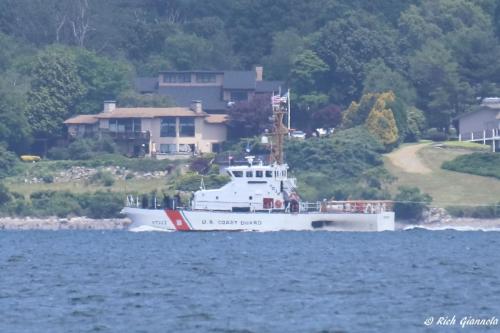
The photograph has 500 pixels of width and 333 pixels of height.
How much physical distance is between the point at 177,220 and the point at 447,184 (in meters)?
18.2

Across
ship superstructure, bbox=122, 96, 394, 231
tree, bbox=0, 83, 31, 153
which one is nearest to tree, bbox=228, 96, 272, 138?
tree, bbox=0, 83, 31, 153

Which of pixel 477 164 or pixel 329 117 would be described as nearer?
pixel 477 164

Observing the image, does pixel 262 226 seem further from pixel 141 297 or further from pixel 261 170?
pixel 141 297

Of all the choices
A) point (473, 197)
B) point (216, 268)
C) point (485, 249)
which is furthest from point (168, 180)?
point (216, 268)

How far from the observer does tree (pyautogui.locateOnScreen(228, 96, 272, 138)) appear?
10800 cm

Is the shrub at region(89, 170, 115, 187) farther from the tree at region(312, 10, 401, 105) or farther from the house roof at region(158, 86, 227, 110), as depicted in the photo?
the tree at region(312, 10, 401, 105)

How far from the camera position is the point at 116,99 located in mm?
114875

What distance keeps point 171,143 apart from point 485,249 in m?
42.6

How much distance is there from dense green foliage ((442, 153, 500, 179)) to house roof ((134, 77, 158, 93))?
27502 mm

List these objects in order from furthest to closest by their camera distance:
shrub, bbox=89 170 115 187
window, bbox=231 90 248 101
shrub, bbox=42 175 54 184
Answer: window, bbox=231 90 248 101, shrub, bbox=42 175 54 184, shrub, bbox=89 170 115 187

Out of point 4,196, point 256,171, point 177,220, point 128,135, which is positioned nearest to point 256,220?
point 256,171

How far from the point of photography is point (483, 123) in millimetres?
106188

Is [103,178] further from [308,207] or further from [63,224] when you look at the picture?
[308,207]

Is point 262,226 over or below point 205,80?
below
